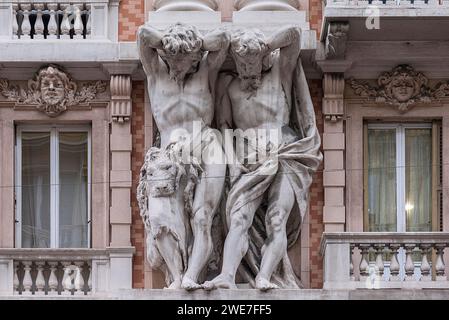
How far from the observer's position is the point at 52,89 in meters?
34.5

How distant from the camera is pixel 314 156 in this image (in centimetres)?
3388

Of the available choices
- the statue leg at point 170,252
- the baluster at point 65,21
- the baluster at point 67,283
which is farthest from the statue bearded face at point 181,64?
the baluster at point 67,283

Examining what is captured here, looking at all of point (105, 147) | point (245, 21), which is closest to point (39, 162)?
point (105, 147)

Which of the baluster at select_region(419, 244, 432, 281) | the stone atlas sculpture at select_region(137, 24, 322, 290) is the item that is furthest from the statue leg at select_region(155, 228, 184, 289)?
the baluster at select_region(419, 244, 432, 281)

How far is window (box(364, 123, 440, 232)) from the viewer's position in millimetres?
34531

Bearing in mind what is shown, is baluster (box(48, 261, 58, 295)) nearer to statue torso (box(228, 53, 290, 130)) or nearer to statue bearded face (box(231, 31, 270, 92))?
statue torso (box(228, 53, 290, 130))

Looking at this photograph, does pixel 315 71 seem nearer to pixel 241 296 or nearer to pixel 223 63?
pixel 223 63

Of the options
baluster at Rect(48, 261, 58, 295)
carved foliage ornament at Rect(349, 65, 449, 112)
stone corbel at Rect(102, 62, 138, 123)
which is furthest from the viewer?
carved foliage ornament at Rect(349, 65, 449, 112)

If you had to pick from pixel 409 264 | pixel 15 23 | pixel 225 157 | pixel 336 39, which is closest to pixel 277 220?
pixel 225 157

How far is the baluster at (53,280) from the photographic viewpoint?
111ft

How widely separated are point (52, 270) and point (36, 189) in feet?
4.67

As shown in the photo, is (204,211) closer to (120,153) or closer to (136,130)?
(120,153)

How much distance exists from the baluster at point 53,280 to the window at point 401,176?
434 centimetres

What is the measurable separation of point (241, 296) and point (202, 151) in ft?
6.89
